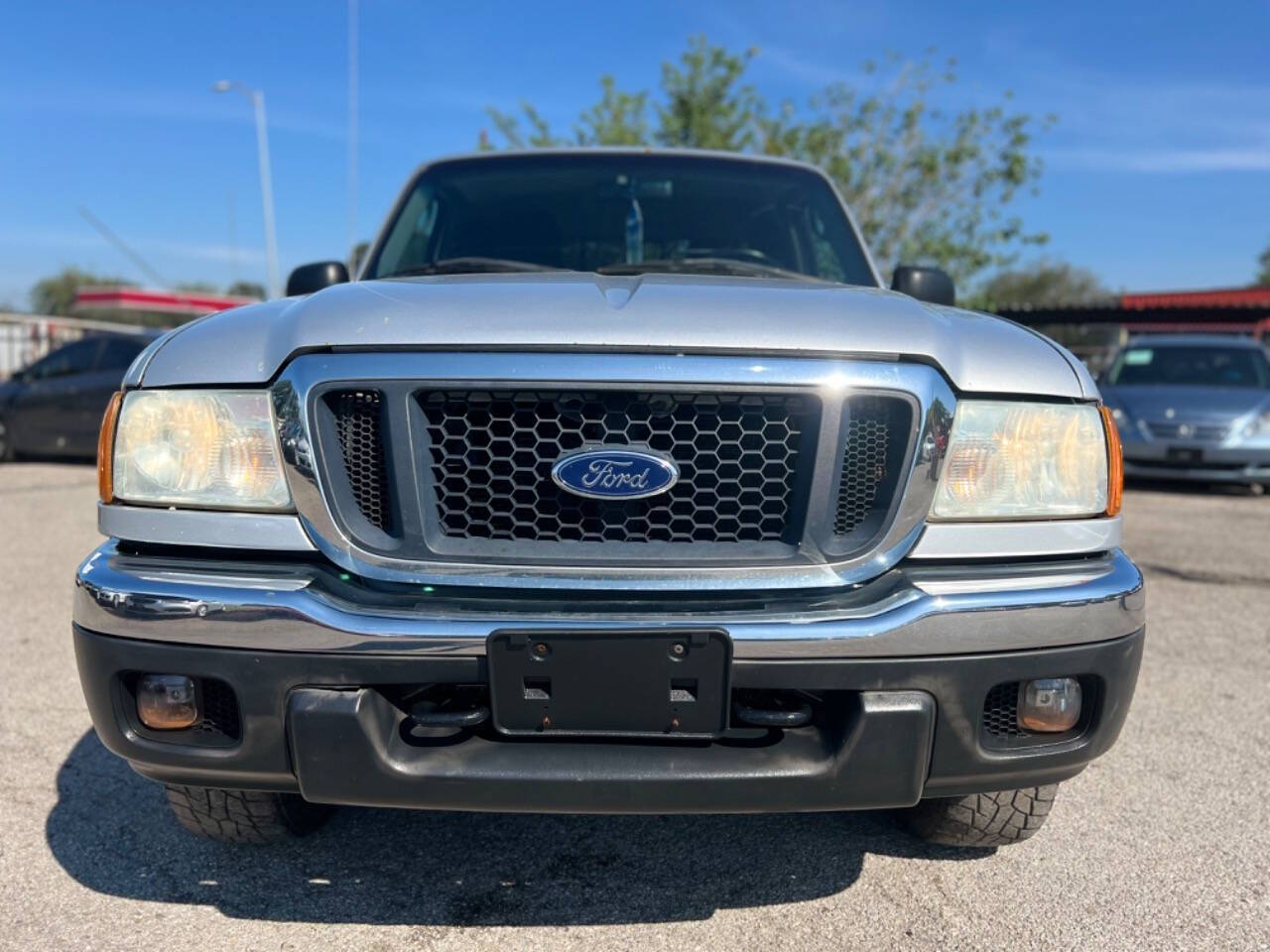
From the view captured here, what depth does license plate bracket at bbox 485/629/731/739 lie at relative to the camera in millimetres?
1694

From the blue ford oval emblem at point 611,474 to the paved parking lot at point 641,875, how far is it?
0.97 m

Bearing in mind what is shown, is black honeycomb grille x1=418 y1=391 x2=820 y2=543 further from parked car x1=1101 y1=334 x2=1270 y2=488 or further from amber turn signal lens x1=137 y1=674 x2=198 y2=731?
parked car x1=1101 y1=334 x2=1270 y2=488

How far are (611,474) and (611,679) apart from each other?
1.22 ft

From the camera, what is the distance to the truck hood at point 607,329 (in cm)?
183

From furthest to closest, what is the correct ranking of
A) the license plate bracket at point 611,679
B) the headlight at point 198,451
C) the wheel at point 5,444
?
1. the wheel at point 5,444
2. the headlight at point 198,451
3. the license plate bracket at point 611,679

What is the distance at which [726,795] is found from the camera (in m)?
1.76

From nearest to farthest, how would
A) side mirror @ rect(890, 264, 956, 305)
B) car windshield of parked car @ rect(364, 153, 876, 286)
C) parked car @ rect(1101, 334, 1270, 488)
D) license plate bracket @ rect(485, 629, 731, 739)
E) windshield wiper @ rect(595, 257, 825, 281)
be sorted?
license plate bracket @ rect(485, 629, 731, 739) < windshield wiper @ rect(595, 257, 825, 281) < side mirror @ rect(890, 264, 956, 305) < car windshield of parked car @ rect(364, 153, 876, 286) < parked car @ rect(1101, 334, 1270, 488)

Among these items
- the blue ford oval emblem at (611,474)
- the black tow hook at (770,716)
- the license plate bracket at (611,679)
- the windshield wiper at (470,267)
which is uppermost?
the windshield wiper at (470,267)

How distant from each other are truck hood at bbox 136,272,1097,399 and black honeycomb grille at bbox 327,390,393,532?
0.36 ft

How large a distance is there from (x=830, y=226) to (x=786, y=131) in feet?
49.1

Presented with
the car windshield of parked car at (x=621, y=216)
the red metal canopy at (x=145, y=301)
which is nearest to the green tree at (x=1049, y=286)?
the red metal canopy at (x=145, y=301)

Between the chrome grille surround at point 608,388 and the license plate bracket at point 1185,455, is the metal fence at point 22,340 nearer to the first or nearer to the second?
the license plate bracket at point 1185,455

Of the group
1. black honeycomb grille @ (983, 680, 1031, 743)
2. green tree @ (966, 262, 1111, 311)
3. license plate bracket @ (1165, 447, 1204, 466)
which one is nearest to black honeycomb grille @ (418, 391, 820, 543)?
black honeycomb grille @ (983, 680, 1031, 743)

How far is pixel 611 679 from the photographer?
1712 mm
